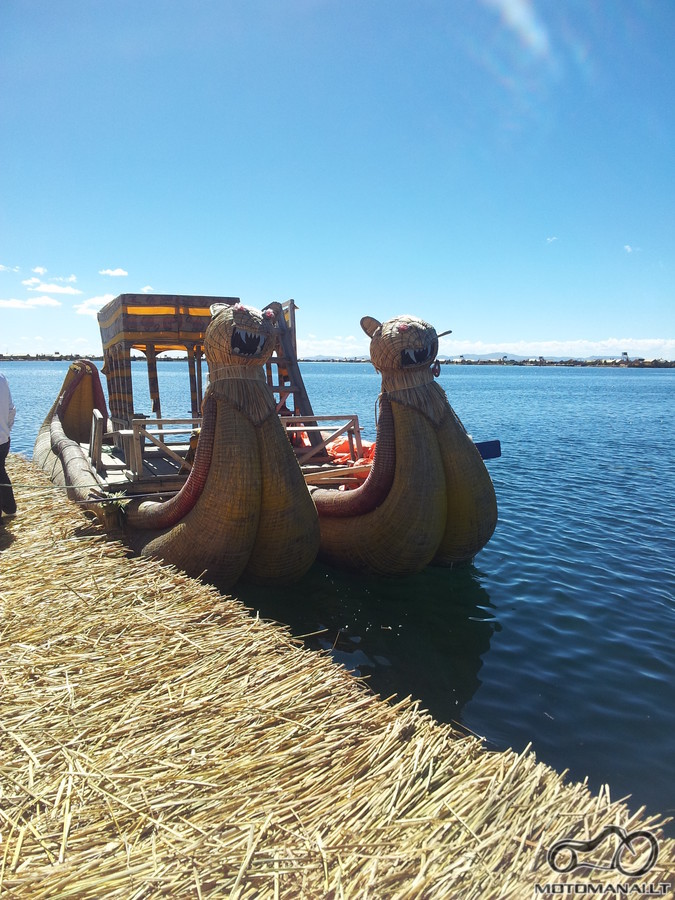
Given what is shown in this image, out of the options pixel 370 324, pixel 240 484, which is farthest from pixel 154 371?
pixel 240 484

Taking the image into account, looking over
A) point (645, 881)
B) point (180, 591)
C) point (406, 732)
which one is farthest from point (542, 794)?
point (180, 591)

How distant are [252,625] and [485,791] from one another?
Answer: 2132mm

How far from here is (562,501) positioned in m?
14.1

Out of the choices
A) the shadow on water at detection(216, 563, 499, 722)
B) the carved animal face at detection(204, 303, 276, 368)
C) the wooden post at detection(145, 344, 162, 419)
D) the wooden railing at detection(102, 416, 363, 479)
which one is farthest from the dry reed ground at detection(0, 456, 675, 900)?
the wooden post at detection(145, 344, 162, 419)

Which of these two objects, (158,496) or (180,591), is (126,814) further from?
(158,496)

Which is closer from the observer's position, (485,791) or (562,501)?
(485,791)

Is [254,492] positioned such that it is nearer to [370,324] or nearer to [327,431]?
[370,324]

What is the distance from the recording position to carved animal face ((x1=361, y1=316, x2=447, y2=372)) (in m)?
6.75

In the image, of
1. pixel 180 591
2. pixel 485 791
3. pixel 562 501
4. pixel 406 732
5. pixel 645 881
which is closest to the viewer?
pixel 645 881

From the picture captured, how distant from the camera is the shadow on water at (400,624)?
5.93 meters

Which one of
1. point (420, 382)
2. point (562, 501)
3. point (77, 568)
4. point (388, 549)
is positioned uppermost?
point (420, 382)

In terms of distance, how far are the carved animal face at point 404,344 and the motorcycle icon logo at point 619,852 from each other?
515 cm

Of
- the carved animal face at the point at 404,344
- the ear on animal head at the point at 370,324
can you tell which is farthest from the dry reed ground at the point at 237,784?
the ear on animal head at the point at 370,324

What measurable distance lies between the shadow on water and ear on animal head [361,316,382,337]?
3.57 meters
